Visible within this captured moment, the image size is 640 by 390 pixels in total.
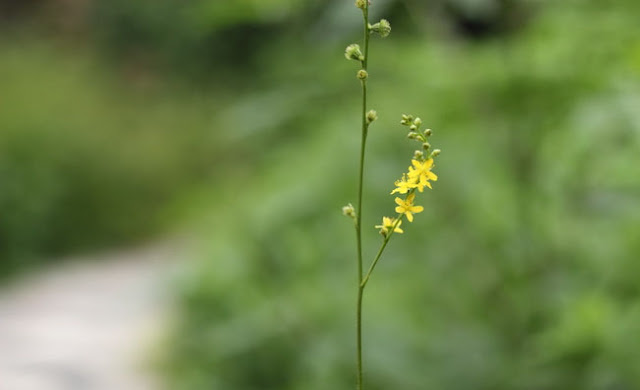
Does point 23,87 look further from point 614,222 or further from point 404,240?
point 614,222

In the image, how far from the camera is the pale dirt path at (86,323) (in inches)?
147

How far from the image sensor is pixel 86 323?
4625mm

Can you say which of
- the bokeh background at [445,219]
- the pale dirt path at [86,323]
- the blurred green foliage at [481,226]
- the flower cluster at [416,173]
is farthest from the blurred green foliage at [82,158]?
the flower cluster at [416,173]

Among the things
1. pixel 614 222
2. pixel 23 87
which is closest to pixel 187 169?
pixel 23 87

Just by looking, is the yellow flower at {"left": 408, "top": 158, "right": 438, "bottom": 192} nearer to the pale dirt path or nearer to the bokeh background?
the bokeh background

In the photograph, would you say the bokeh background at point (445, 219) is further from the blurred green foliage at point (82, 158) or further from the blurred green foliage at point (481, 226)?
the blurred green foliage at point (82, 158)

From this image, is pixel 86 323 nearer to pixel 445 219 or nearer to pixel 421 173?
pixel 445 219

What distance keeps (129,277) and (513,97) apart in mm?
4330

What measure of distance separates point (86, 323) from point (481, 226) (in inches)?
116

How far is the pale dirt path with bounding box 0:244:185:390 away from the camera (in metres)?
3.74

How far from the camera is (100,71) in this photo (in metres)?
9.25

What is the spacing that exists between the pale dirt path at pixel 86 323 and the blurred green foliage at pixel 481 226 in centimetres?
105

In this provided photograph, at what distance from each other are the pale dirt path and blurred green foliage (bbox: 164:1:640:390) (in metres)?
1.05

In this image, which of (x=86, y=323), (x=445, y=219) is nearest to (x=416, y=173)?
(x=445, y=219)
